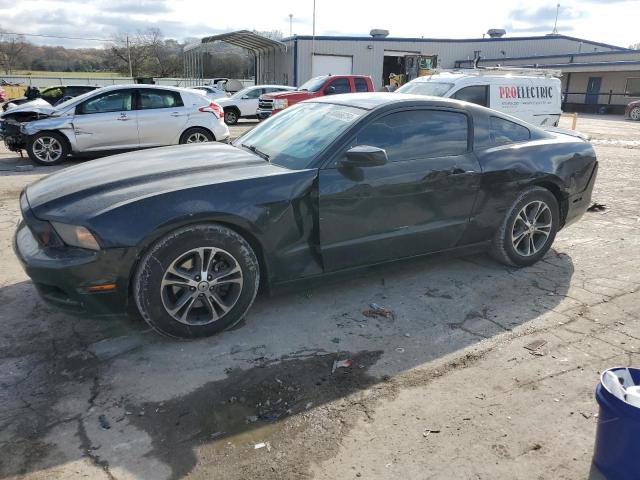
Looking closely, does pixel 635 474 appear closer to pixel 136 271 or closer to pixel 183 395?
pixel 183 395

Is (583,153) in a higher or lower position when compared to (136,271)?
higher

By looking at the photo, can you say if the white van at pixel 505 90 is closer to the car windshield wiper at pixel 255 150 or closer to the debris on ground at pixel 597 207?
the debris on ground at pixel 597 207

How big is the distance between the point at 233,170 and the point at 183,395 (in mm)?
1561

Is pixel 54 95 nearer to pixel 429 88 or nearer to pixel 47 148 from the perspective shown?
pixel 47 148

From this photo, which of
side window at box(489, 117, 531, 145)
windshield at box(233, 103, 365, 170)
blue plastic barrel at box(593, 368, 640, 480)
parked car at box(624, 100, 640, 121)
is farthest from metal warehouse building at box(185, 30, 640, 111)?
blue plastic barrel at box(593, 368, 640, 480)

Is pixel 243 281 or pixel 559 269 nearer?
pixel 243 281

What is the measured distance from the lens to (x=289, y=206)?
345 cm

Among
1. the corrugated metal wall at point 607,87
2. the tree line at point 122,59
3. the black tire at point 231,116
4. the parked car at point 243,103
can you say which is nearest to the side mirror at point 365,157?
the parked car at point 243,103

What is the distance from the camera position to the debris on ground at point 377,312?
12.5ft

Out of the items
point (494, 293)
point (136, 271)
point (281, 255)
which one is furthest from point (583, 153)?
point (136, 271)

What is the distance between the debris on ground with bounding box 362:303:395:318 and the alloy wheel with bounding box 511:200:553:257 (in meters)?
1.53

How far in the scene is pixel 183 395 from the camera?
9.30 ft

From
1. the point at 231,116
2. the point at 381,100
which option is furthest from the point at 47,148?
the point at 231,116

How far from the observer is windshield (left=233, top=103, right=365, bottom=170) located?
3736 mm
